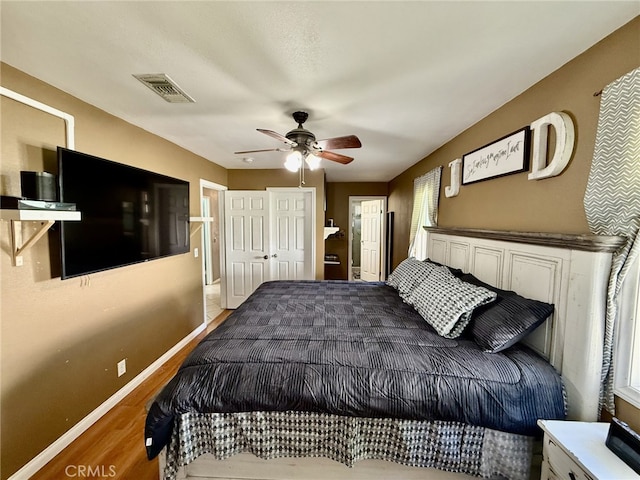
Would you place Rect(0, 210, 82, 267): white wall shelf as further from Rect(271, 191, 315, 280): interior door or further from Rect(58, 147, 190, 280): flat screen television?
Rect(271, 191, 315, 280): interior door

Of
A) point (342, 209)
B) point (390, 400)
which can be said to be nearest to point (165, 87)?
point (390, 400)

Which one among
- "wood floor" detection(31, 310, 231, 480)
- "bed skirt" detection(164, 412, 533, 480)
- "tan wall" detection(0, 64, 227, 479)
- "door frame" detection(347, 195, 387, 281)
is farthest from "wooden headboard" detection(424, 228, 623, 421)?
"door frame" detection(347, 195, 387, 281)

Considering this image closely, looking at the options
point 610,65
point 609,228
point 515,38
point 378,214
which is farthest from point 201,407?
point 378,214

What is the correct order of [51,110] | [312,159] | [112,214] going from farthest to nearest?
1. [312,159]
2. [112,214]
3. [51,110]

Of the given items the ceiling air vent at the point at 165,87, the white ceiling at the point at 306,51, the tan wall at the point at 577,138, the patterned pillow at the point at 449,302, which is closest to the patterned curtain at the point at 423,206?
the tan wall at the point at 577,138

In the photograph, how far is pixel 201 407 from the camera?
121 centimetres

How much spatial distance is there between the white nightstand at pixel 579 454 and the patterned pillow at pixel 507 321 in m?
0.36

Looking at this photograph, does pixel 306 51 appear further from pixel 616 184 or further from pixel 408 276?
pixel 408 276

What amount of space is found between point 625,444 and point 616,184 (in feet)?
3.40

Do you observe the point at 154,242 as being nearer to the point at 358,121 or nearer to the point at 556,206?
the point at 358,121

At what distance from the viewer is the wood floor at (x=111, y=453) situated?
150 centimetres

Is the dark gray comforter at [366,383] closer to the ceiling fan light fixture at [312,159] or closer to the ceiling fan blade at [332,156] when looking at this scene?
the ceiling fan light fixture at [312,159]

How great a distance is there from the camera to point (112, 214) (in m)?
1.88

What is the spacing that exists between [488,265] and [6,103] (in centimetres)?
318
